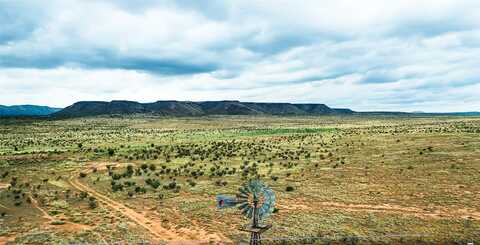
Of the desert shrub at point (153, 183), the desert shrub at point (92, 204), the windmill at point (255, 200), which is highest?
the windmill at point (255, 200)

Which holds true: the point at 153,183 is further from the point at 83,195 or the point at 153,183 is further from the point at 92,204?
the point at 92,204

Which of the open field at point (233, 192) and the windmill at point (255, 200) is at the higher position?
the windmill at point (255, 200)

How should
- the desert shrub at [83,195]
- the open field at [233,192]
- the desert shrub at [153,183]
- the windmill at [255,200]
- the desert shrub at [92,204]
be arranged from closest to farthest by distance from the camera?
the windmill at [255,200] < the open field at [233,192] < the desert shrub at [92,204] < the desert shrub at [83,195] < the desert shrub at [153,183]

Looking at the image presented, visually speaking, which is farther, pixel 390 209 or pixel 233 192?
pixel 233 192

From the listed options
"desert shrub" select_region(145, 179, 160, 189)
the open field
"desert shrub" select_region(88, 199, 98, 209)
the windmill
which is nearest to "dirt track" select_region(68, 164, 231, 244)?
→ the open field

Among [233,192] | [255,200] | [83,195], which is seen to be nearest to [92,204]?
[83,195]

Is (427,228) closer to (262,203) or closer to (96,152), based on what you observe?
(262,203)

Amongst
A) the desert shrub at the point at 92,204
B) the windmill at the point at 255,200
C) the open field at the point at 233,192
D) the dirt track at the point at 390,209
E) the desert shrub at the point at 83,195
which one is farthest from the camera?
the desert shrub at the point at 83,195

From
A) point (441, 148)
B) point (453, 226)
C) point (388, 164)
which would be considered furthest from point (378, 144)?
point (453, 226)

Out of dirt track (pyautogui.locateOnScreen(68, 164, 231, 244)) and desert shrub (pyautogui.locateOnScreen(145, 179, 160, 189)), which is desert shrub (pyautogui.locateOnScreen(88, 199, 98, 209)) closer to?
dirt track (pyautogui.locateOnScreen(68, 164, 231, 244))

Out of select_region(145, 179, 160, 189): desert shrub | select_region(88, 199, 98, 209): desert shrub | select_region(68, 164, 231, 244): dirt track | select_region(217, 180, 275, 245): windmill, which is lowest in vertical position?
select_region(68, 164, 231, 244): dirt track

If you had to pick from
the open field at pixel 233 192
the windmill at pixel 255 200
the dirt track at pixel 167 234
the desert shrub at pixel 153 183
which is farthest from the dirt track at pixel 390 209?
the desert shrub at pixel 153 183

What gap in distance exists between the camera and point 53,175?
3484 cm

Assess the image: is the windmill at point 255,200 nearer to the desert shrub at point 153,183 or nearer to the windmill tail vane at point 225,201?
the windmill tail vane at point 225,201
